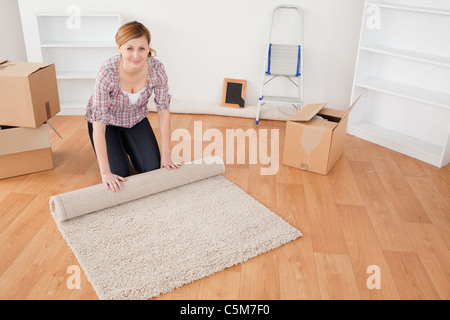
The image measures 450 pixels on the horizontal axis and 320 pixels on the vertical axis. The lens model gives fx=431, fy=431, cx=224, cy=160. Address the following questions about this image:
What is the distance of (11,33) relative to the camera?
12.9ft

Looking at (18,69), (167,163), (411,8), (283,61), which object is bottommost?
(167,163)

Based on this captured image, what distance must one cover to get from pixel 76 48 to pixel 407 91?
109 inches

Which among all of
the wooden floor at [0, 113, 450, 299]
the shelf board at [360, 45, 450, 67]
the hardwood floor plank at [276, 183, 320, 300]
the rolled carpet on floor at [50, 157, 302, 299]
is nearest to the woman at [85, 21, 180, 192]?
the rolled carpet on floor at [50, 157, 302, 299]

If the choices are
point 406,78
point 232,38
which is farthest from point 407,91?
point 232,38

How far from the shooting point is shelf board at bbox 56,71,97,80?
3.63m

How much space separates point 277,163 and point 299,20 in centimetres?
140

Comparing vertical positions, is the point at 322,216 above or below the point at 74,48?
below

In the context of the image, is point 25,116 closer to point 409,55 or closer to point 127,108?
point 127,108

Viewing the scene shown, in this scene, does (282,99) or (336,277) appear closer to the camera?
(336,277)

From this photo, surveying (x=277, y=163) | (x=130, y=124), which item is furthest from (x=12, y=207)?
(x=277, y=163)

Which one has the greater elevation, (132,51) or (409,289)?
(132,51)

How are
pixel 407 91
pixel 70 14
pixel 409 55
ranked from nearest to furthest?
pixel 409 55 < pixel 407 91 < pixel 70 14
